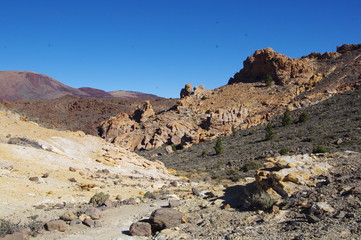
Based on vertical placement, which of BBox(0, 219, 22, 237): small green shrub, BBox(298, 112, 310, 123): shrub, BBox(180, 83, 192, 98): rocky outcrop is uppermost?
BBox(180, 83, 192, 98): rocky outcrop

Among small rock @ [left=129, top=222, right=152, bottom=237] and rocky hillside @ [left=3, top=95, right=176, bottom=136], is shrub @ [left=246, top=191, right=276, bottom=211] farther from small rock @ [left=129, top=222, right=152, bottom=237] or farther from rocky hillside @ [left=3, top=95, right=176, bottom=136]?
rocky hillside @ [left=3, top=95, right=176, bottom=136]

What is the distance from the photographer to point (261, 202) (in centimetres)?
770

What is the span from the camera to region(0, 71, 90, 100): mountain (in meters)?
141

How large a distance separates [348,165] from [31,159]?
13.9 m

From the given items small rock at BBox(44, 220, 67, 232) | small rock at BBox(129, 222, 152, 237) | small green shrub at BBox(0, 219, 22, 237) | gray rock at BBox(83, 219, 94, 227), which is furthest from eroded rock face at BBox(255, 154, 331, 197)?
small green shrub at BBox(0, 219, 22, 237)

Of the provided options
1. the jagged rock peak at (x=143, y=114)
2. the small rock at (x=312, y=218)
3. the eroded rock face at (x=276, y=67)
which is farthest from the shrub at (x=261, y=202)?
the eroded rock face at (x=276, y=67)

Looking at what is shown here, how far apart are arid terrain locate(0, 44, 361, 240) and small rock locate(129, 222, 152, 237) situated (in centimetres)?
2

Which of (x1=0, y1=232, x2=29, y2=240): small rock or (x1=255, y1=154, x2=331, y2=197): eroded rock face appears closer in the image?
(x1=0, y1=232, x2=29, y2=240): small rock

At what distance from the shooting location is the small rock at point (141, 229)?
725 cm

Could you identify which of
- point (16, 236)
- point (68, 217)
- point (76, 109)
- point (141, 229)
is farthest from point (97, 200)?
point (76, 109)

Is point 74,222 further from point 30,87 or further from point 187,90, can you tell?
point 30,87

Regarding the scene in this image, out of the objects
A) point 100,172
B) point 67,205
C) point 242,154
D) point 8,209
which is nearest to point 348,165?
point 67,205

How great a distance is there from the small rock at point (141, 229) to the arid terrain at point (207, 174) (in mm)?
24

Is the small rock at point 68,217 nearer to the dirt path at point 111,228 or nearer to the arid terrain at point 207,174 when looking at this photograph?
the arid terrain at point 207,174
